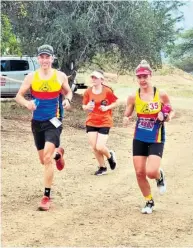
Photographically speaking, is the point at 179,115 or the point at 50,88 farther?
the point at 179,115

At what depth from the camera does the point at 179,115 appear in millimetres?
18844

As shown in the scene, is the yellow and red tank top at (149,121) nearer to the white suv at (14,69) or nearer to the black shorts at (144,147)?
the black shorts at (144,147)

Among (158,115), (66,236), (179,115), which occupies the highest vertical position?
(158,115)

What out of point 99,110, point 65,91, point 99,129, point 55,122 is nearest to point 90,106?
point 99,110

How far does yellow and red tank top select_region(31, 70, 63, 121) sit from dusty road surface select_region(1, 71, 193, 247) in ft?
3.74

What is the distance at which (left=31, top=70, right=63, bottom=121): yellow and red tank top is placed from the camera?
22.2 feet

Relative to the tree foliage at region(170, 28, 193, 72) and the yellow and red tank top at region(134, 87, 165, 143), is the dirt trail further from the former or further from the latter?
the tree foliage at region(170, 28, 193, 72)

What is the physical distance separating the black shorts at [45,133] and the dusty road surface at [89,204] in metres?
0.78

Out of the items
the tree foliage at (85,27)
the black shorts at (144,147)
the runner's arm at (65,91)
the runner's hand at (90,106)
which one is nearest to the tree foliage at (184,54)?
the tree foliage at (85,27)

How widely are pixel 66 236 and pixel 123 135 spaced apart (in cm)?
819

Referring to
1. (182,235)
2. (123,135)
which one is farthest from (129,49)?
A: (182,235)

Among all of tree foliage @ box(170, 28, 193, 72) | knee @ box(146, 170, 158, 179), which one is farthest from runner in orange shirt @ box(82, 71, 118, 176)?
tree foliage @ box(170, 28, 193, 72)

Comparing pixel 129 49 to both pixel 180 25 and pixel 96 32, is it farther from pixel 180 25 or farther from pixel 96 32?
pixel 180 25

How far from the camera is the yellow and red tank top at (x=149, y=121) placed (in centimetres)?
645
